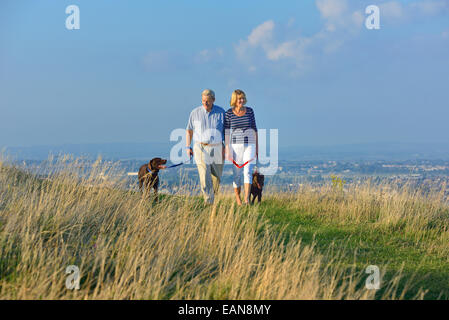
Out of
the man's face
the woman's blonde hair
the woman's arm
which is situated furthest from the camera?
the woman's arm

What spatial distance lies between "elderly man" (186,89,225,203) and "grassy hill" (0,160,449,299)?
26.3 inches

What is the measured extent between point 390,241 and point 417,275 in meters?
1.90

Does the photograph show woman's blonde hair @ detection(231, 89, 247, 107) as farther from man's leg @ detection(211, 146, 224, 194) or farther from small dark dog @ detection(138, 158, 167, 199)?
small dark dog @ detection(138, 158, 167, 199)

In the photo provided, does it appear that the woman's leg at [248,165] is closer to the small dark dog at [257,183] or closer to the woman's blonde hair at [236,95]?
the small dark dog at [257,183]

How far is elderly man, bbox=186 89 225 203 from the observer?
9164mm

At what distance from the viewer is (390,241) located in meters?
8.00

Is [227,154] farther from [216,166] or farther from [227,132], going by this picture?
[227,132]

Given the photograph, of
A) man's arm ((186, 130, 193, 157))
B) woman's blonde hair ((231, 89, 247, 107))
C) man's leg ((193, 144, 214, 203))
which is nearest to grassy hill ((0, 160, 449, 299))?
man's leg ((193, 144, 214, 203))

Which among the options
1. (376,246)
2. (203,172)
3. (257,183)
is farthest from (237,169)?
(376,246)

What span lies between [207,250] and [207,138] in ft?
12.3
